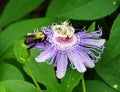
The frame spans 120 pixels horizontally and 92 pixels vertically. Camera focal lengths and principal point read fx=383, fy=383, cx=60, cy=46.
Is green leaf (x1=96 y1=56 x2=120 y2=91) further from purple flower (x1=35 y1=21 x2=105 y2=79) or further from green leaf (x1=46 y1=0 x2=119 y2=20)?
green leaf (x1=46 y1=0 x2=119 y2=20)

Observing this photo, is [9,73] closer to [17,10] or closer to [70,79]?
[70,79]

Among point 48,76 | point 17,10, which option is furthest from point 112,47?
point 17,10

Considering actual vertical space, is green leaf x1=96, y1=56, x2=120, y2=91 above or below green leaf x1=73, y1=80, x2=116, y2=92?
above

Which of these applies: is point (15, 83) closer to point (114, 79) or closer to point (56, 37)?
point (56, 37)

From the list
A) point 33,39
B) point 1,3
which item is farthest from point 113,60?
point 1,3

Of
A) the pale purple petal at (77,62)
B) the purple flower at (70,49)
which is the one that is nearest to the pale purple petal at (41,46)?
the purple flower at (70,49)

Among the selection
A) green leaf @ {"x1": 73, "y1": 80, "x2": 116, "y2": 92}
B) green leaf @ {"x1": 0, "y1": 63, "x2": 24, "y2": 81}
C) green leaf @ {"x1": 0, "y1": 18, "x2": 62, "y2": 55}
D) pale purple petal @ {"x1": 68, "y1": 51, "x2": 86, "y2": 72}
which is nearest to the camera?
pale purple petal @ {"x1": 68, "y1": 51, "x2": 86, "y2": 72}

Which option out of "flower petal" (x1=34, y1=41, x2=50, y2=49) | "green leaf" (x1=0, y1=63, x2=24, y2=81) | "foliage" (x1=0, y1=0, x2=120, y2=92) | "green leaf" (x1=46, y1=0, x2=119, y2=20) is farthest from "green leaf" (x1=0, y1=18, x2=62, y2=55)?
"flower petal" (x1=34, y1=41, x2=50, y2=49)
